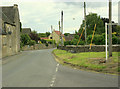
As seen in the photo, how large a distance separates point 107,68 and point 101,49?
52.6 ft

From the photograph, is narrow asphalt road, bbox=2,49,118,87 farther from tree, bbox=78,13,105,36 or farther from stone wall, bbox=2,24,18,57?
tree, bbox=78,13,105,36

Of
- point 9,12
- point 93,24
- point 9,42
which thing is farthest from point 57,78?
point 93,24

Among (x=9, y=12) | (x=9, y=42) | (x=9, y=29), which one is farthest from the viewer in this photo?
(x=9, y=12)

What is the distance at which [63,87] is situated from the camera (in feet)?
25.9

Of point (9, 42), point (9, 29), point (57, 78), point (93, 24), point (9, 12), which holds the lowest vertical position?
point (57, 78)

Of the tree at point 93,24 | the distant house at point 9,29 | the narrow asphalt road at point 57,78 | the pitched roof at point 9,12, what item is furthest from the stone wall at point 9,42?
the tree at point 93,24

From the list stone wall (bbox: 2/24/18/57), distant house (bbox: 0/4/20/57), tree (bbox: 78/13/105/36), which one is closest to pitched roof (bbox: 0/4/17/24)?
distant house (bbox: 0/4/20/57)

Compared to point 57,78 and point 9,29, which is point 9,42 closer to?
point 9,29

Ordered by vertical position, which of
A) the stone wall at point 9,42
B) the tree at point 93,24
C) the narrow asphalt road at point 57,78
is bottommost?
the narrow asphalt road at point 57,78

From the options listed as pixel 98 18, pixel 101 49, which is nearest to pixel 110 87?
pixel 101 49

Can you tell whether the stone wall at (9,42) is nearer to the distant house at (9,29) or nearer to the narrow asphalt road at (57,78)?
the distant house at (9,29)

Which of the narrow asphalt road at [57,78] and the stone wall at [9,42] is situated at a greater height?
the stone wall at [9,42]

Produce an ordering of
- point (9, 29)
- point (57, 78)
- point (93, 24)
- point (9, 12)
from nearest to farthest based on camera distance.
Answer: point (57, 78) < point (9, 29) < point (9, 12) < point (93, 24)

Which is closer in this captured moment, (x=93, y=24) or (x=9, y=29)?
(x=9, y=29)
